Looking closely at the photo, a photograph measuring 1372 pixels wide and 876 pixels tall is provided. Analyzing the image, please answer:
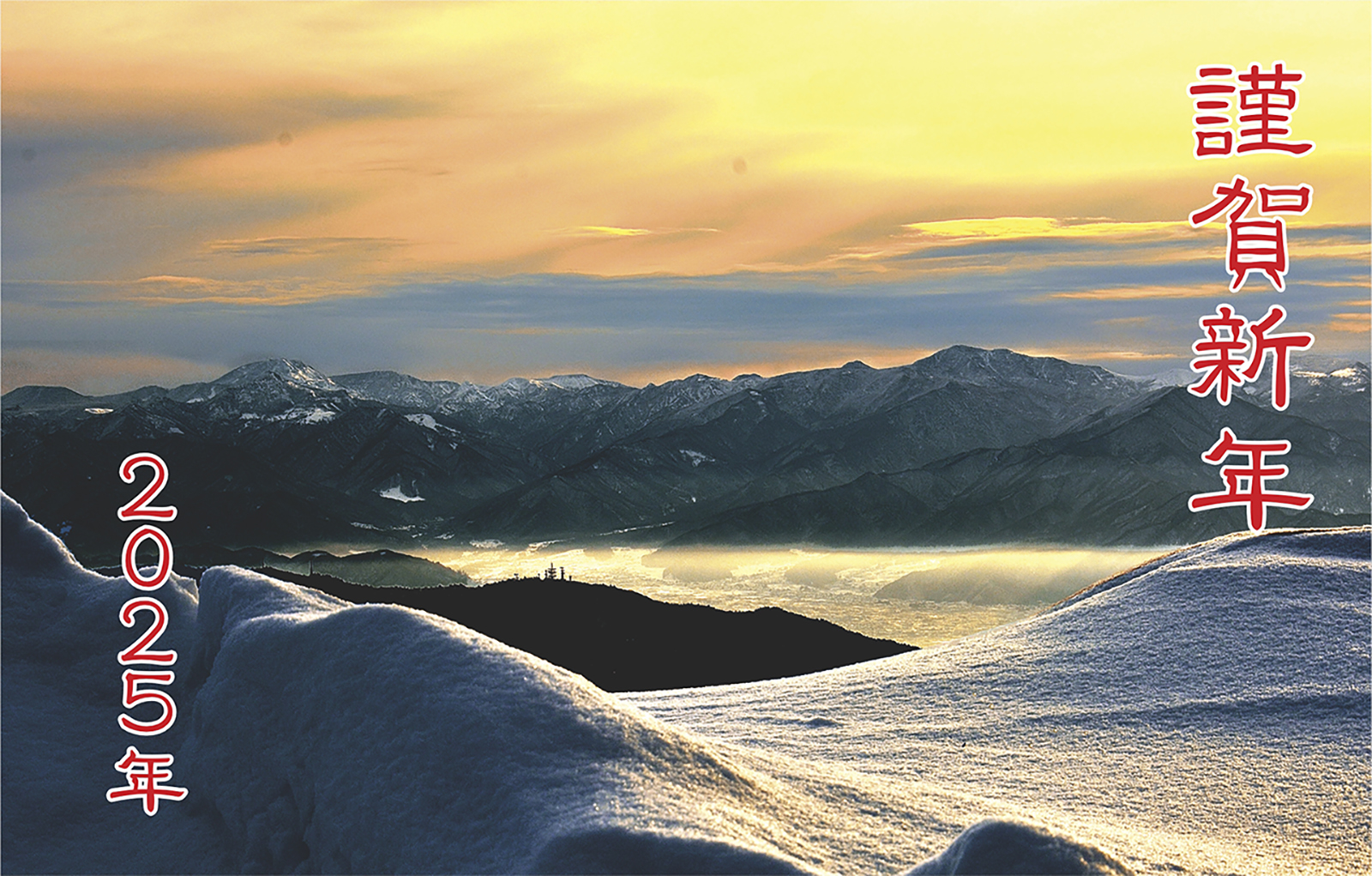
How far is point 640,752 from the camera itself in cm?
855

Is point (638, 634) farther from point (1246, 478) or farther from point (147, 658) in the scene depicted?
point (147, 658)

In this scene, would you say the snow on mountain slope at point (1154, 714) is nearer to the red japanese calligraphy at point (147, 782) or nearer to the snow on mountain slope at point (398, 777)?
the snow on mountain slope at point (398, 777)

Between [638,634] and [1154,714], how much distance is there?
102 ft

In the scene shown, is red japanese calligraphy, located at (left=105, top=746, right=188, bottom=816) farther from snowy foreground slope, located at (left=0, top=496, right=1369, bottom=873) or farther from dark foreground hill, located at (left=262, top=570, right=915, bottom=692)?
dark foreground hill, located at (left=262, top=570, right=915, bottom=692)

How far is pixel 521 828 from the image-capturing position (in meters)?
7.79

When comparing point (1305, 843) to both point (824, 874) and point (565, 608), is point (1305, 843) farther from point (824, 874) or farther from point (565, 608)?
point (565, 608)

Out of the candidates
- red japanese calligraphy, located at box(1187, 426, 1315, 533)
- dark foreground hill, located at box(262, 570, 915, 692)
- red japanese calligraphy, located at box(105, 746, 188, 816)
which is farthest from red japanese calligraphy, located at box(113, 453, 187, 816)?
dark foreground hill, located at box(262, 570, 915, 692)

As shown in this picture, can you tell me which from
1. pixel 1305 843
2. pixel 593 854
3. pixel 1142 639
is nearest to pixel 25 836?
pixel 593 854

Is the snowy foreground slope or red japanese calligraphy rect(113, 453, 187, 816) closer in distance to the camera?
the snowy foreground slope

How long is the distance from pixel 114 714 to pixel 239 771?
8.50ft

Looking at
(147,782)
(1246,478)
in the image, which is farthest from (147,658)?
(1246,478)

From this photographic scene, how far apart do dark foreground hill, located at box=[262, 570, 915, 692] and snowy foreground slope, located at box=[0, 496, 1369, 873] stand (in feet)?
80.1

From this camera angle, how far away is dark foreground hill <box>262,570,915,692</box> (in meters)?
39.7

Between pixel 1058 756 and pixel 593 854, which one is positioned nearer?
pixel 593 854
